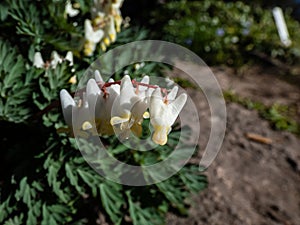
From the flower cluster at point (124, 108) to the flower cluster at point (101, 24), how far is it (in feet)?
2.28

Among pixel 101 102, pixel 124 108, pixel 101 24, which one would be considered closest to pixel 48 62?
pixel 101 24

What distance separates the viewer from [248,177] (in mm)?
3426

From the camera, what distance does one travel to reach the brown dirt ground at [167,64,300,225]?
2.95 m

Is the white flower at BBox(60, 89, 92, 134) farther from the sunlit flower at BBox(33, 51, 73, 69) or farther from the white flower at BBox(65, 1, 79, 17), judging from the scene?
the white flower at BBox(65, 1, 79, 17)

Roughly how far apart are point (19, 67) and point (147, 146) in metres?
0.76

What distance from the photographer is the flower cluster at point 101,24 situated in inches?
88.1

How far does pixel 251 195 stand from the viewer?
127 inches

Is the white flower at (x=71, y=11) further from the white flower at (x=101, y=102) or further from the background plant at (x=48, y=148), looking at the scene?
the white flower at (x=101, y=102)

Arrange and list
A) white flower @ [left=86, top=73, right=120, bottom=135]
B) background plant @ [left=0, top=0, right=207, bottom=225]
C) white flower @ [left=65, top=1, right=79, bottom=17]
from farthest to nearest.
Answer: white flower @ [left=65, top=1, right=79, bottom=17]
background plant @ [left=0, top=0, right=207, bottom=225]
white flower @ [left=86, top=73, right=120, bottom=135]

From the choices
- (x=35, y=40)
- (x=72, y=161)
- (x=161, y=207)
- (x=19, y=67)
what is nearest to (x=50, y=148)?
(x=72, y=161)

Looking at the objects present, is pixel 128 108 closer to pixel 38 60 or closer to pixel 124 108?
pixel 124 108

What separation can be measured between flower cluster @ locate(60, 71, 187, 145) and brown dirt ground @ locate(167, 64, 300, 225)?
1.42 meters

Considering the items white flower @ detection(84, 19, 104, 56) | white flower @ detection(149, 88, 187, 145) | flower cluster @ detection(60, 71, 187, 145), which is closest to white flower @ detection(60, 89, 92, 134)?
flower cluster @ detection(60, 71, 187, 145)

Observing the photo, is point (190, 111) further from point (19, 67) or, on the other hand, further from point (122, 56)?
point (19, 67)
